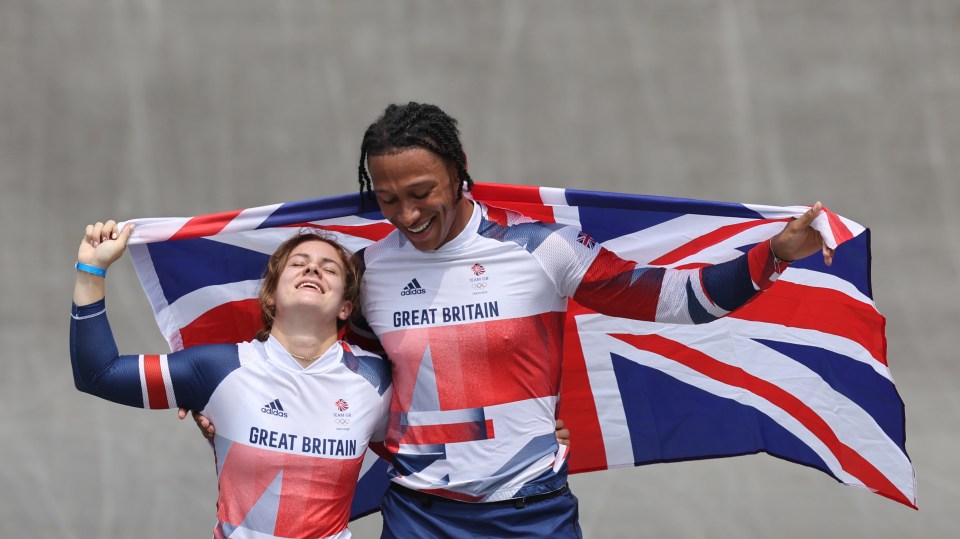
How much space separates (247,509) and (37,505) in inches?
70.8

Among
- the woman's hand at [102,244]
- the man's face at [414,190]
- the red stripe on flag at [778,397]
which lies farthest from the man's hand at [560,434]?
the woman's hand at [102,244]

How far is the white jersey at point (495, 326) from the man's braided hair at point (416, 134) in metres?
0.14

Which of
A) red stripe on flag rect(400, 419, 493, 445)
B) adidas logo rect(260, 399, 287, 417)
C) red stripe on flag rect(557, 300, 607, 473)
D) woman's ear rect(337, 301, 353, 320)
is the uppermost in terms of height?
woman's ear rect(337, 301, 353, 320)

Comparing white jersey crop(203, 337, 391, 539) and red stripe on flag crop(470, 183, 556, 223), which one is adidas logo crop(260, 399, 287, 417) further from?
red stripe on flag crop(470, 183, 556, 223)

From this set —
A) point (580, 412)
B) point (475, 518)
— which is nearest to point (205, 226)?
point (475, 518)

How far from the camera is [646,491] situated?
10.7 feet

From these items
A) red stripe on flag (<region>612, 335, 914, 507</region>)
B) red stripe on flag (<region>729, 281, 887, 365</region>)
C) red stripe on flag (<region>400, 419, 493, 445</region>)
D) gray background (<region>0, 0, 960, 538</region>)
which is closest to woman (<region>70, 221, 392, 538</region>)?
red stripe on flag (<region>400, 419, 493, 445</region>)

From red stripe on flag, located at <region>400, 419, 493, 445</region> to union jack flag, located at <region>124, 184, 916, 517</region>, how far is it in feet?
1.66

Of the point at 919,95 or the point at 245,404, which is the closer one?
the point at 245,404

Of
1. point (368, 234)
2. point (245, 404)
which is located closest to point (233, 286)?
point (368, 234)

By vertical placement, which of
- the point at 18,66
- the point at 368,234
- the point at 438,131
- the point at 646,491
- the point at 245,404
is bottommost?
the point at 646,491

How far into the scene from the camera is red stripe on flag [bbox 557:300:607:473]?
226 centimetres

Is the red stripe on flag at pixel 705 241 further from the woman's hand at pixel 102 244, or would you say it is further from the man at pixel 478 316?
the woman's hand at pixel 102 244

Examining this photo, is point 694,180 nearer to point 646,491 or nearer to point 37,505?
point 646,491
